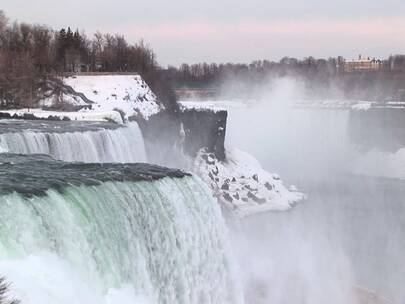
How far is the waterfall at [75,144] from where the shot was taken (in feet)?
58.9

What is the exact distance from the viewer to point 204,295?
14.2 metres

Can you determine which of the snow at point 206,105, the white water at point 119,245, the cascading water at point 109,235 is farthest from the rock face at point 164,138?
the white water at point 119,245

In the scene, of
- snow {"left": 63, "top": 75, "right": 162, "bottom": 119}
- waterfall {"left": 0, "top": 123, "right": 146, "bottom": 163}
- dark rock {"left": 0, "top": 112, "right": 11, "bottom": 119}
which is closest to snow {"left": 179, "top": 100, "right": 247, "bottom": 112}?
snow {"left": 63, "top": 75, "right": 162, "bottom": 119}

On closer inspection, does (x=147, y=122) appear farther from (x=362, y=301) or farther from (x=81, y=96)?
(x=362, y=301)

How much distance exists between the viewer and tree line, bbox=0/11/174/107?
1403 inches

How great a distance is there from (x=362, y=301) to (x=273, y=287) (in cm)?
376

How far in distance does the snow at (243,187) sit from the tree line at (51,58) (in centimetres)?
660

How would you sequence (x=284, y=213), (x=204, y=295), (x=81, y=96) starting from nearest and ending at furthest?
(x=204, y=295), (x=284, y=213), (x=81, y=96)

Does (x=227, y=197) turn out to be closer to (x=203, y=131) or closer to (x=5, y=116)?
(x=203, y=131)

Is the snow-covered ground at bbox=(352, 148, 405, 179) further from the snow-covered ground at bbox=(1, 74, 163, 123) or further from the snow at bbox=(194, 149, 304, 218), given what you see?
the snow-covered ground at bbox=(1, 74, 163, 123)

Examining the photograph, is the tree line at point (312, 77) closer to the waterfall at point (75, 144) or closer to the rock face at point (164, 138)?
the rock face at point (164, 138)

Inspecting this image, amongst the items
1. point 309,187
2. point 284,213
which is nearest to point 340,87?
point 309,187

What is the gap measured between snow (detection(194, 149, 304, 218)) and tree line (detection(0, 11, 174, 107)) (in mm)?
6601

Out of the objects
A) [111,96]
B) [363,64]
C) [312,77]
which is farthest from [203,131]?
[363,64]
